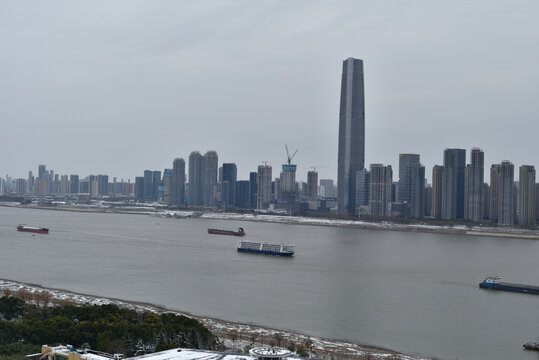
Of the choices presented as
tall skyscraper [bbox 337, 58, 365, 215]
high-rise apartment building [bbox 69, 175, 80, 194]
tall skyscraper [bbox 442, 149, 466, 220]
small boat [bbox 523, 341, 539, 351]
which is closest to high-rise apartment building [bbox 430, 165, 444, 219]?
tall skyscraper [bbox 442, 149, 466, 220]

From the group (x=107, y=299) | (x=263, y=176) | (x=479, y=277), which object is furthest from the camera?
(x=263, y=176)

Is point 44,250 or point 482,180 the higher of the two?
point 482,180

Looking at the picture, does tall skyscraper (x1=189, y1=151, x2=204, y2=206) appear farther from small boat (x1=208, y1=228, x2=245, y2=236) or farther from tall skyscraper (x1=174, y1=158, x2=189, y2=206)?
small boat (x1=208, y1=228, x2=245, y2=236)

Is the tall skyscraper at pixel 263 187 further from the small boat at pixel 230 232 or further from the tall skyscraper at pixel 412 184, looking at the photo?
the small boat at pixel 230 232

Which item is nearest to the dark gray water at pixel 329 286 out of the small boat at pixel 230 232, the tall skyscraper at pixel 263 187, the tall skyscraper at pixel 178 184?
the small boat at pixel 230 232

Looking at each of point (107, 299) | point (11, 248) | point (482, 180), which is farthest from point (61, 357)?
point (482, 180)

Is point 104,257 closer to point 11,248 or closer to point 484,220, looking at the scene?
point 11,248
